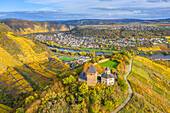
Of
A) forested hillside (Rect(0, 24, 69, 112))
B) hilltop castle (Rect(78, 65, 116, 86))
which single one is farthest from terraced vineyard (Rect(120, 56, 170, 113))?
forested hillside (Rect(0, 24, 69, 112))

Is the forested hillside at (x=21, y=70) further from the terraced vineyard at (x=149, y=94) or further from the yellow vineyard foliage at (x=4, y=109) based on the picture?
the terraced vineyard at (x=149, y=94)

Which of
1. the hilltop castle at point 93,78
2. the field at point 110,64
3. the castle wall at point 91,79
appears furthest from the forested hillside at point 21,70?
the castle wall at point 91,79

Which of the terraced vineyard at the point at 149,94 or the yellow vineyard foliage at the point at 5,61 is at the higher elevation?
the yellow vineyard foliage at the point at 5,61

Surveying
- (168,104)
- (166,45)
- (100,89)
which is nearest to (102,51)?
(166,45)

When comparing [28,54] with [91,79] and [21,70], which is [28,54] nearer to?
[21,70]

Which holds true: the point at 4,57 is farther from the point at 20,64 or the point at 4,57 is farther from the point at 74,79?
the point at 74,79

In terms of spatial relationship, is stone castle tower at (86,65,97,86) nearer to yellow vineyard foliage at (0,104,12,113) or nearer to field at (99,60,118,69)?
field at (99,60,118,69)
